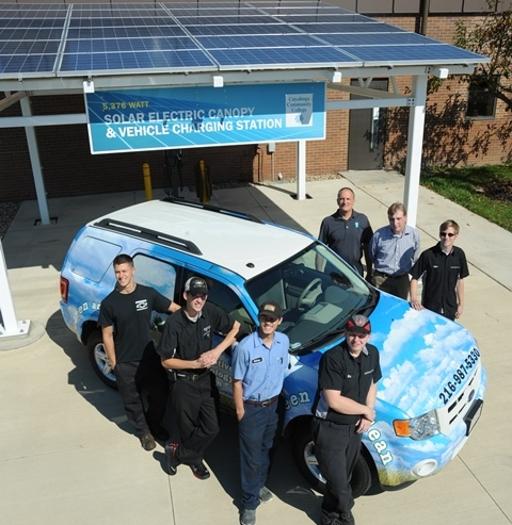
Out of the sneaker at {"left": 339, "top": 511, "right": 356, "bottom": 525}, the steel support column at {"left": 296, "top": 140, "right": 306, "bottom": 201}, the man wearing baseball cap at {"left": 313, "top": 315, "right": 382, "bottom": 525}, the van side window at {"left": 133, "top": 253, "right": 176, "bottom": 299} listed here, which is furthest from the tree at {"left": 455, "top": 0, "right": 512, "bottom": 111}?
the sneaker at {"left": 339, "top": 511, "right": 356, "bottom": 525}

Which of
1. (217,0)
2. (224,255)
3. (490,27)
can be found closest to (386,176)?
(490,27)

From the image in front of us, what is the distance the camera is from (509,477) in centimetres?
470

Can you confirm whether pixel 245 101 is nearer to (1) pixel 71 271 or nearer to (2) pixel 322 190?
(1) pixel 71 271

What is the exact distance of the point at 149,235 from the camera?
564cm

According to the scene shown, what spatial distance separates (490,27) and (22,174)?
37.0ft

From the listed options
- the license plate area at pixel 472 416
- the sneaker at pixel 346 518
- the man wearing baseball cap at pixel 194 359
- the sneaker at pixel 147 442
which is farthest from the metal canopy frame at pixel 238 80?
the sneaker at pixel 346 518

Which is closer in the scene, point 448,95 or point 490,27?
point 490,27

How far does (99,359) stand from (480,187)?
36.8ft

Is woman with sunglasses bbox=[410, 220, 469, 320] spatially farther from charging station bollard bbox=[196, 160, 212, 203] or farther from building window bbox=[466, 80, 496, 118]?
building window bbox=[466, 80, 496, 118]

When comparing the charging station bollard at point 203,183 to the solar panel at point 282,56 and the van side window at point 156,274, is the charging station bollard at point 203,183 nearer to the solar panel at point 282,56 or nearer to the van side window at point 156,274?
the solar panel at point 282,56

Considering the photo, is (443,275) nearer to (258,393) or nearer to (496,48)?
(258,393)

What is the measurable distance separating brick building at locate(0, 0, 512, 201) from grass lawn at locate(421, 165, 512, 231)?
74 centimetres

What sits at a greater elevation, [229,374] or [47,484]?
[229,374]

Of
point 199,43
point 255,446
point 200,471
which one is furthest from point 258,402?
point 199,43
